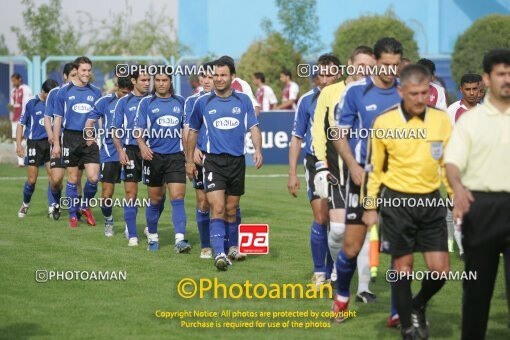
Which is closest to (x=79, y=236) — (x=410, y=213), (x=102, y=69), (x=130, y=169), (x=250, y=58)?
(x=130, y=169)

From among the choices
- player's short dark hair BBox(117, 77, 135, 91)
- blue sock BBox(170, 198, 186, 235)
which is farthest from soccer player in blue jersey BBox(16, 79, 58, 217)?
blue sock BBox(170, 198, 186, 235)

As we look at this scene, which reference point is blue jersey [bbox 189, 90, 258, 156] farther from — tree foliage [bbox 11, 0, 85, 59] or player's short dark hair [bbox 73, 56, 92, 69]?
tree foliage [bbox 11, 0, 85, 59]

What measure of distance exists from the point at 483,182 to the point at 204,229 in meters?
6.78

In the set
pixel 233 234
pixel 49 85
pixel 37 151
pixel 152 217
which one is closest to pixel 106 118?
pixel 152 217

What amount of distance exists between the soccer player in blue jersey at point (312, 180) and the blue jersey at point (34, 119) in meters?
8.41

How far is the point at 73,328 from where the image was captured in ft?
32.5

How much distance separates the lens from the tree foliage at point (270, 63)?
34.8 m

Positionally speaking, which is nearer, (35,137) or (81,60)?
(81,60)

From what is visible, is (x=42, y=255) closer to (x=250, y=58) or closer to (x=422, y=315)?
(x=422, y=315)

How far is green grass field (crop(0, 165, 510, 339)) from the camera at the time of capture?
32.1 feet

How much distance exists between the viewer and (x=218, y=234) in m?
13.2

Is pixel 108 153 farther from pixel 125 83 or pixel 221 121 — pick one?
pixel 221 121

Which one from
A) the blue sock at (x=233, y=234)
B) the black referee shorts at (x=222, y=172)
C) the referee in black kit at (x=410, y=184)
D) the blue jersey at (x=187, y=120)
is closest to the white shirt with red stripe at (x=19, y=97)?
the blue jersey at (x=187, y=120)

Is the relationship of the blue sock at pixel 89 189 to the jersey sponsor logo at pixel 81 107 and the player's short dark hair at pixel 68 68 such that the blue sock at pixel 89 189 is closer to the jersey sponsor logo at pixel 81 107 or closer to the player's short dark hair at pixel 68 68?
the jersey sponsor logo at pixel 81 107
